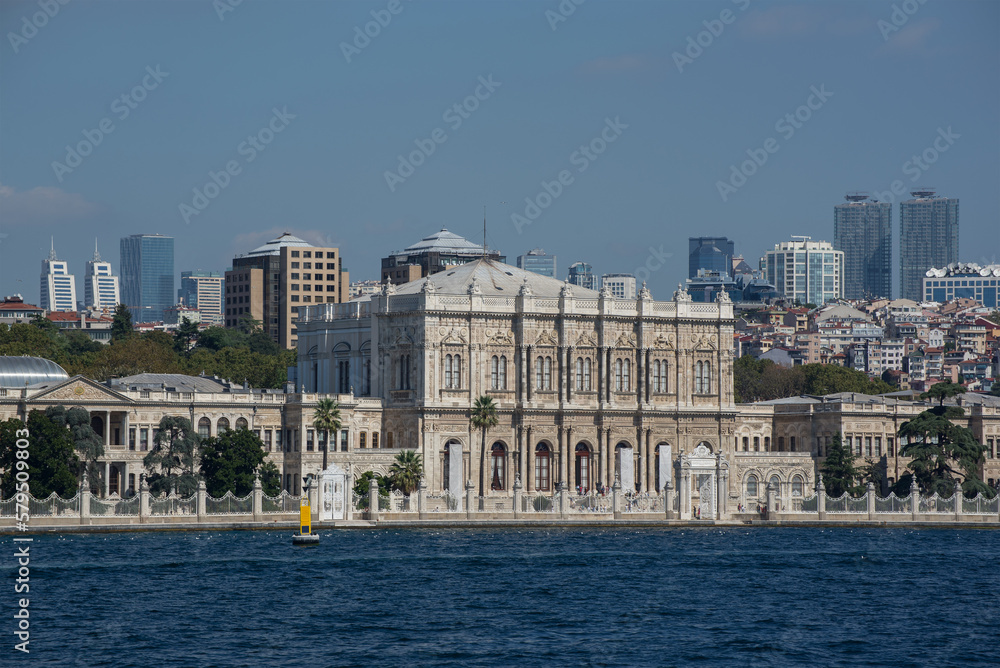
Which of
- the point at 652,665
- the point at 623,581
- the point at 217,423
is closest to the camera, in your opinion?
the point at 652,665

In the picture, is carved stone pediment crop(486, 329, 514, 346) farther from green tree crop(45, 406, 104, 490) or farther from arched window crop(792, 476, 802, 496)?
green tree crop(45, 406, 104, 490)

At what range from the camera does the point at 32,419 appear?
76438 mm

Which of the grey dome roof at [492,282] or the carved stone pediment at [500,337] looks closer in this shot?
the carved stone pediment at [500,337]

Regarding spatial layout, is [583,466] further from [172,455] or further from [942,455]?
[172,455]

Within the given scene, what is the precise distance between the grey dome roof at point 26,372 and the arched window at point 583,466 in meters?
26.2

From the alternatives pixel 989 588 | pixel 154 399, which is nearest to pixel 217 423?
pixel 154 399

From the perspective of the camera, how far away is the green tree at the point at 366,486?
254 ft

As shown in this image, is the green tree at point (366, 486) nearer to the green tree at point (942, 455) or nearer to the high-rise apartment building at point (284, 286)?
the green tree at point (942, 455)

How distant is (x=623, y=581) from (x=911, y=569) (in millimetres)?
11892

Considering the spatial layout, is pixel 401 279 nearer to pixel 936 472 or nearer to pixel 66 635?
pixel 936 472

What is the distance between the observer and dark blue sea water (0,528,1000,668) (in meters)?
45.2

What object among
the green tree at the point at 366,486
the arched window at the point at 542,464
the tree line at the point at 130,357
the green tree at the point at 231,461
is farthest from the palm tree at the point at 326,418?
the tree line at the point at 130,357

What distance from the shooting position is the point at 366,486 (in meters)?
80.8

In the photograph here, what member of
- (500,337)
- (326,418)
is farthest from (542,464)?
(326,418)
